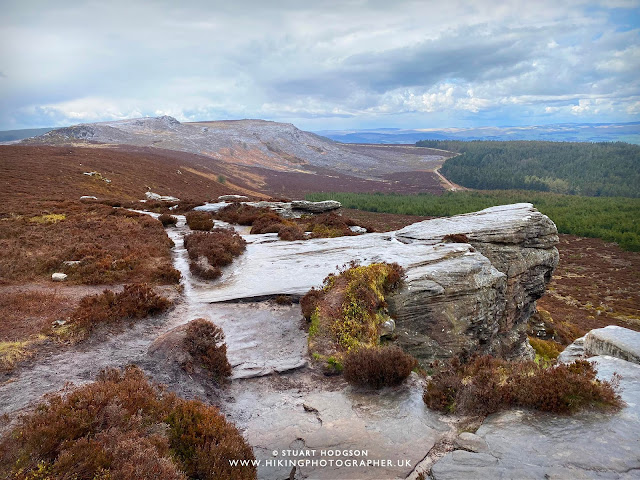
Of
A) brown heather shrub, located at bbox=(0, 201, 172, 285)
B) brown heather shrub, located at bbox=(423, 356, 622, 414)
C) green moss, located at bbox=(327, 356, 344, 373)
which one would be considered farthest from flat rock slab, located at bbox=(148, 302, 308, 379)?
brown heather shrub, located at bbox=(0, 201, 172, 285)

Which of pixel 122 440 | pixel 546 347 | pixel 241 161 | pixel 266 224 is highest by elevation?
pixel 241 161

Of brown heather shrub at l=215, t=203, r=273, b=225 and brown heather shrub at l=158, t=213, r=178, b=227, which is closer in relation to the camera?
brown heather shrub at l=158, t=213, r=178, b=227

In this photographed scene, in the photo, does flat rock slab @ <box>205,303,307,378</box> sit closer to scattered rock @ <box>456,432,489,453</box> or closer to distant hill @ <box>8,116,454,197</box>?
scattered rock @ <box>456,432,489,453</box>

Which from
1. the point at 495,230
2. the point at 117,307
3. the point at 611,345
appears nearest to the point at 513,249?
the point at 495,230

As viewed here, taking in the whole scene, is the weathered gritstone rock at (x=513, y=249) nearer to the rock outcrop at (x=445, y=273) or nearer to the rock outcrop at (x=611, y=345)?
the rock outcrop at (x=445, y=273)

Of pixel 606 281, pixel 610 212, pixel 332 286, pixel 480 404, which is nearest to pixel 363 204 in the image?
pixel 606 281

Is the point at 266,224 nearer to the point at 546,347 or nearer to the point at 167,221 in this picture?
the point at 167,221
